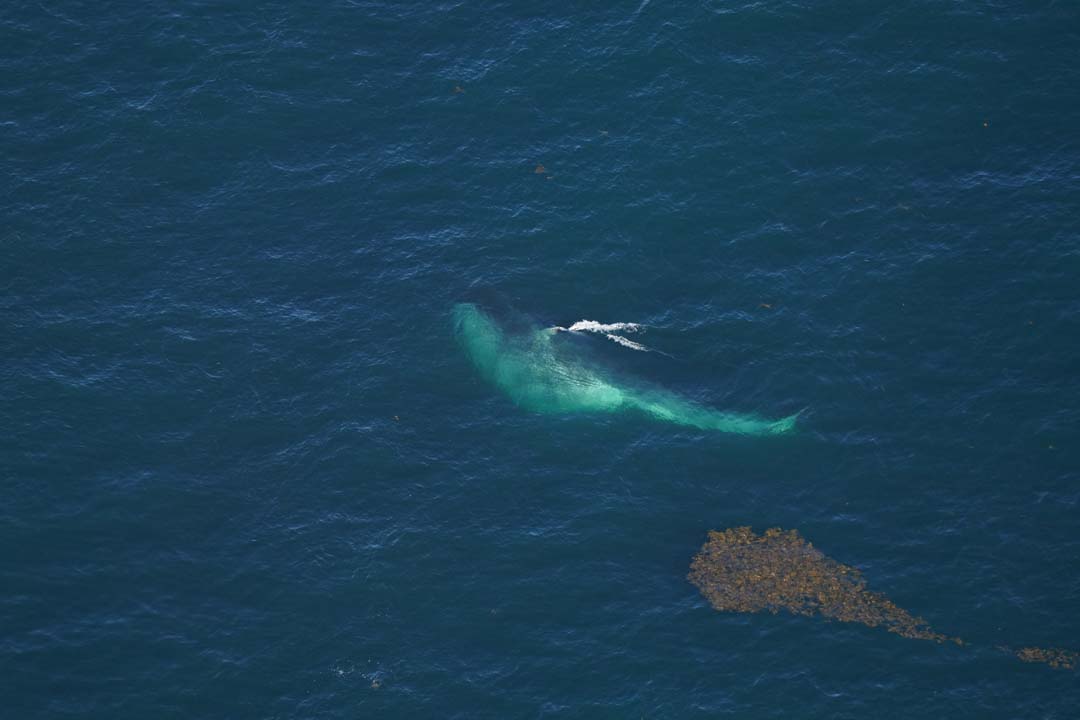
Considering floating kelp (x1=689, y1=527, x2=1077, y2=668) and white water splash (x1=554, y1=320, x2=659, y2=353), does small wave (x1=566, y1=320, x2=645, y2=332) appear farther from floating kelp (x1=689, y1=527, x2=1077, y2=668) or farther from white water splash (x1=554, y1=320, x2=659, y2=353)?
floating kelp (x1=689, y1=527, x2=1077, y2=668)

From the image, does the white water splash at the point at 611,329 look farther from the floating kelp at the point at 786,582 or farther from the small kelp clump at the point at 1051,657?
the small kelp clump at the point at 1051,657

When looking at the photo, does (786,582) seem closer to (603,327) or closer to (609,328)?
(609,328)

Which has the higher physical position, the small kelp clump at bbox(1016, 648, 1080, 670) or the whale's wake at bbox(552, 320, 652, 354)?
the whale's wake at bbox(552, 320, 652, 354)

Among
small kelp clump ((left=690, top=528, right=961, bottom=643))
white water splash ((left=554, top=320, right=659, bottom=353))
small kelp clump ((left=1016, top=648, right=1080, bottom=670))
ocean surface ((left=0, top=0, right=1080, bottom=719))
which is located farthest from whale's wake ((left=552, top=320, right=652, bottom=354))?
small kelp clump ((left=1016, top=648, right=1080, bottom=670))

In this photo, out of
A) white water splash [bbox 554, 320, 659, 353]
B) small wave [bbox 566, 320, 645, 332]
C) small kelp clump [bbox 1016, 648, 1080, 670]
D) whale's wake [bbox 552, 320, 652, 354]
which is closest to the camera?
small kelp clump [bbox 1016, 648, 1080, 670]

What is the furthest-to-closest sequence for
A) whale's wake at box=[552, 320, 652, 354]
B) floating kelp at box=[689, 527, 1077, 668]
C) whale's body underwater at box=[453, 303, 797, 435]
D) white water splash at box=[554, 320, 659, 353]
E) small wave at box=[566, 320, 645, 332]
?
small wave at box=[566, 320, 645, 332] < whale's wake at box=[552, 320, 652, 354] < white water splash at box=[554, 320, 659, 353] < whale's body underwater at box=[453, 303, 797, 435] < floating kelp at box=[689, 527, 1077, 668]

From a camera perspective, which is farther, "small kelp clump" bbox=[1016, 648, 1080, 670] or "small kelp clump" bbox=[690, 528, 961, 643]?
"small kelp clump" bbox=[690, 528, 961, 643]

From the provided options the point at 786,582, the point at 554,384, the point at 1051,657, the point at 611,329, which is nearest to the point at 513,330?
the point at 554,384
